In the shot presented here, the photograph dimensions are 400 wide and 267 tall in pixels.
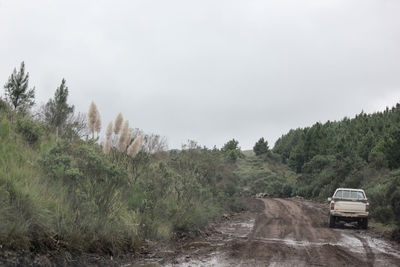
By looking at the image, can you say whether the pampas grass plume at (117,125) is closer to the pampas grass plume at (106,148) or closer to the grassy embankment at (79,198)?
the pampas grass plume at (106,148)

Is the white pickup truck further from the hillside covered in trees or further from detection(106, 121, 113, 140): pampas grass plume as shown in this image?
detection(106, 121, 113, 140): pampas grass plume

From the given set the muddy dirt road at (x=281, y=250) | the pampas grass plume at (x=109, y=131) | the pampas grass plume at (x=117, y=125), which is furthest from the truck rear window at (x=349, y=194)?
the pampas grass plume at (x=109, y=131)

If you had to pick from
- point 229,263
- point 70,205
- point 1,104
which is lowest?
point 229,263

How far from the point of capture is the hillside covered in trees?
22.0 meters

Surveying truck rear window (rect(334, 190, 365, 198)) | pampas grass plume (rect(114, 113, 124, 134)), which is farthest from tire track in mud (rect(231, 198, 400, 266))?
pampas grass plume (rect(114, 113, 124, 134))

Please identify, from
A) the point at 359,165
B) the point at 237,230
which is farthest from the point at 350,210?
the point at 359,165

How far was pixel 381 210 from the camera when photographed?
2094cm

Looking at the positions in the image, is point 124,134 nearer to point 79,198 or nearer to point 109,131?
point 109,131

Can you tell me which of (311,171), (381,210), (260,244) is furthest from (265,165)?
(260,244)

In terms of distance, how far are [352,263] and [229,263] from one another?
297 centimetres

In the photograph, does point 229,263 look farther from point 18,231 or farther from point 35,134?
point 35,134

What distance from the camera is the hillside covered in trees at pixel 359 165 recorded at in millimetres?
21953

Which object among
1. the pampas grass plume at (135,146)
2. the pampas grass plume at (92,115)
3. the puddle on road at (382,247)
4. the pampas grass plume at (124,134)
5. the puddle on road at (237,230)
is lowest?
the puddle on road at (237,230)

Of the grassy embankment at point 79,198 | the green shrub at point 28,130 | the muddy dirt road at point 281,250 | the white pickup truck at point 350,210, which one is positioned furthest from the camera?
the white pickup truck at point 350,210
